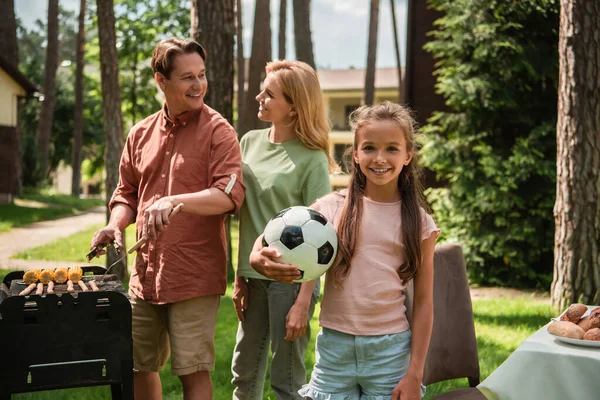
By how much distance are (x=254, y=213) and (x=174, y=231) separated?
0.41 m

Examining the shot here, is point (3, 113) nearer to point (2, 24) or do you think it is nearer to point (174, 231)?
point (2, 24)

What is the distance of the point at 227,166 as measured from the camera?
3111 millimetres

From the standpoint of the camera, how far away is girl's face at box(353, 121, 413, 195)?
8.83ft

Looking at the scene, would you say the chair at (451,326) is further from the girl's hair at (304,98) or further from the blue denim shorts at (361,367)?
the girl's hair at (304,98)

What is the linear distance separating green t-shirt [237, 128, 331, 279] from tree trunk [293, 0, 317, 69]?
41.2ft

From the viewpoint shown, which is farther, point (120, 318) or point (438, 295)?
point (438, 295)

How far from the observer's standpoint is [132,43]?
25.9m

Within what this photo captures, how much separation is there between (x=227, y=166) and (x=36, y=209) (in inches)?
696

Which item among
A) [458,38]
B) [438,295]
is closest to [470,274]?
[458,38]

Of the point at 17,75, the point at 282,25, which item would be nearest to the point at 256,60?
the point at 282,25

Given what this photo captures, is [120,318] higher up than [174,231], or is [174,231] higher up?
[174,231]

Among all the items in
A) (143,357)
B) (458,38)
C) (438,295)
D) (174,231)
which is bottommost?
(143,357)

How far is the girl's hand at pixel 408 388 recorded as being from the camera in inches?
102

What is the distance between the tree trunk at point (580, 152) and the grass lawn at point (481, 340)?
0.57 metres
